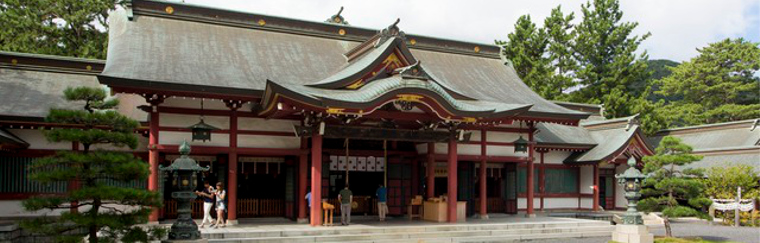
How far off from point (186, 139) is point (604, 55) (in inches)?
1370

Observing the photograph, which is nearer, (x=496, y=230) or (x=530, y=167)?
(x=496, y=230)

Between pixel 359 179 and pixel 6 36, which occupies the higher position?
pixel 6 36

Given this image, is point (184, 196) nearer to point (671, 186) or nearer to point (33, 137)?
point (33, 137)

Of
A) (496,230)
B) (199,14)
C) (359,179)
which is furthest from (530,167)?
(199,14)

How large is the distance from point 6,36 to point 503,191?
26806 mm

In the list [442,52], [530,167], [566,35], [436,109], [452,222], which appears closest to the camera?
[436,109]

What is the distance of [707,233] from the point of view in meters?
21.3

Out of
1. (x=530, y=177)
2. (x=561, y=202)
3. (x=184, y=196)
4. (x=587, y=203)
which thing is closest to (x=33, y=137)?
(x=184, y=196)

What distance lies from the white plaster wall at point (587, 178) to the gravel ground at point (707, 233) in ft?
12.6

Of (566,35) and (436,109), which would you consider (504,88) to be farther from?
(566,35)

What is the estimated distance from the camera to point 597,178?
27734 millimetres

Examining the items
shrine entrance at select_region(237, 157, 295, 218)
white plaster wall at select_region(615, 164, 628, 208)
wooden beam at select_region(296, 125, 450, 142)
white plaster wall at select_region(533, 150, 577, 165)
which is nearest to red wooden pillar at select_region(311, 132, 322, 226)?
wooden beam at select_region(296, 125, 450, 142)

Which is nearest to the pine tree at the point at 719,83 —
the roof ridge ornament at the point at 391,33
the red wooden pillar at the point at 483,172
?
the red wooden pillar at the point at 483,172

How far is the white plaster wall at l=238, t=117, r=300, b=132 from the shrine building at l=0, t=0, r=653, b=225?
0.14 feet
